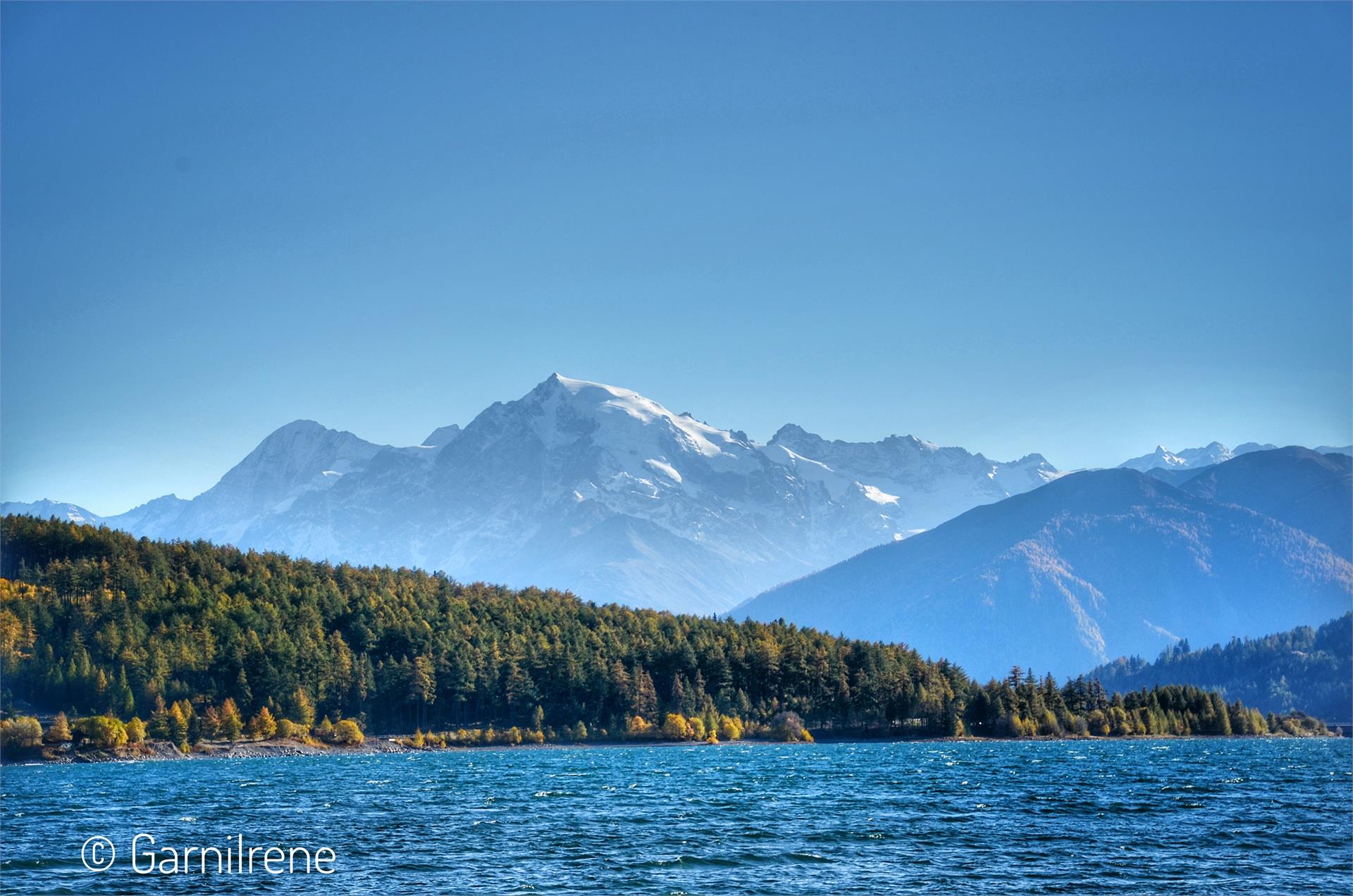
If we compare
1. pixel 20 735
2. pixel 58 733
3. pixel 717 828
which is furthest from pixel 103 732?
pixel 717 828

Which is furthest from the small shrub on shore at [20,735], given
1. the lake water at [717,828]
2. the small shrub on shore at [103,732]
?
the lake water at [717,828]

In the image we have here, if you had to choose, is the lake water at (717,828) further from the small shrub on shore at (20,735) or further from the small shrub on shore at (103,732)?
the small shrub on shore at (103,732)

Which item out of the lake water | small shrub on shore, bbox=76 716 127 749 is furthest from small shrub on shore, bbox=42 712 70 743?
the lake water

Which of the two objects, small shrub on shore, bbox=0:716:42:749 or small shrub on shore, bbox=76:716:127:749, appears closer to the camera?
small shrub on shore, bbox=0:716:42:749

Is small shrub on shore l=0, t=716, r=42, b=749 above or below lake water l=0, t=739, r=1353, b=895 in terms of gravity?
above

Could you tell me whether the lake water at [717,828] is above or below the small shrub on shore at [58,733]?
below

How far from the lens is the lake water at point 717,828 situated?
7019cm

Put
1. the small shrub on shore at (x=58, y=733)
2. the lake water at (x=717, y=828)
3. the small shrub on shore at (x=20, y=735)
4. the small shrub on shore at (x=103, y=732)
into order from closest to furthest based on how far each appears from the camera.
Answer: the lake water at (x=717, y=828), the small shrub on shore at (x=20, y=735), the small shrub on shore at (x=58, y=733), the small shrub on shore at (x=103, y=732)

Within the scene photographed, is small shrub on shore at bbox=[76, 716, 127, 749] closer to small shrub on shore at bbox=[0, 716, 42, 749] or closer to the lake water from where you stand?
small shrub on shore at bbox=[0, 716, 42, 749]

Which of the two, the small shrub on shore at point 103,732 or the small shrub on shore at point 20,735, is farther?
the small shrub on shore at point 103,732

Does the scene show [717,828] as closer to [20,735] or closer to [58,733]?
[20,735]

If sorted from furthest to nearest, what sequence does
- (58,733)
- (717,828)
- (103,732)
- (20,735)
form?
1. (103,732)
2. (58,733)
3. (20,735)
4. (717,828)

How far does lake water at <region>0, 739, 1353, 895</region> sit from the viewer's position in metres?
70.2

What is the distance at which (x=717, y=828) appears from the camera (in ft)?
301
